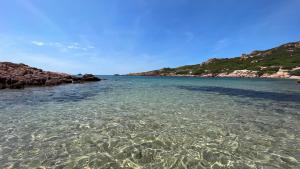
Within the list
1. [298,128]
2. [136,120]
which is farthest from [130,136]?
[298,128]

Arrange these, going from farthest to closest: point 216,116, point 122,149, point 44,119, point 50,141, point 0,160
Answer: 1. point 216,116
2. point 44,119
3. point 50,141
4. point 122,149
5. point 0,160

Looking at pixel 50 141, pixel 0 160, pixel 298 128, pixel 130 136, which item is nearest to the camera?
pixel 0 160

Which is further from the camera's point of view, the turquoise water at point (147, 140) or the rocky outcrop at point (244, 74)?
the rocky outcrop at point (244, 74)

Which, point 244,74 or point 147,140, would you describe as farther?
point 244,74

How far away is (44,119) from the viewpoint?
13.7 metres

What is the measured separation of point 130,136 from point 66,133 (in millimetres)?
3740

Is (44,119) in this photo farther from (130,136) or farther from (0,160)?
(130,136)

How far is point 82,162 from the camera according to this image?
7629 mm

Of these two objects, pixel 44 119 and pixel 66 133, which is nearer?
pixel 66 133

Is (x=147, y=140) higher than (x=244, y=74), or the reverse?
(x=244, y=74)

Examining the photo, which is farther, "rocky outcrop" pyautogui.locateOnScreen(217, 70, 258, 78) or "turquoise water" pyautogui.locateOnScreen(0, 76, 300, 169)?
"rocky outcrop" pyautogui.locateOnScreen(217, 70, 258, 78)

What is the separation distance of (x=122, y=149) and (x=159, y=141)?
205 cm

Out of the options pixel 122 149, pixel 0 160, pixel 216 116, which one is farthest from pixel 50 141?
pixel 216 116

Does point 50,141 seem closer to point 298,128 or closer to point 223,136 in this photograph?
point 223,136
